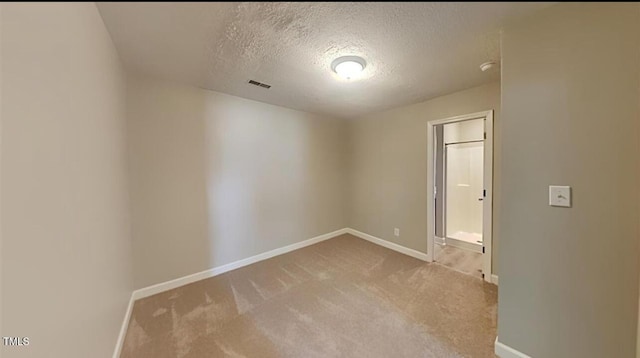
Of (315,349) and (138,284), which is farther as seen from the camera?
(138,284)

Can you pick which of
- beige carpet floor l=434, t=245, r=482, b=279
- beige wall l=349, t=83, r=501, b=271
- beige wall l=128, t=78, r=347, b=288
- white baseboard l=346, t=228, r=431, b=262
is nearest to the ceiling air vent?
beige wall l=128, t=78, r=347, b=288

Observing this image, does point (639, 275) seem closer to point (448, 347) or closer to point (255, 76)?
point (448, 347)

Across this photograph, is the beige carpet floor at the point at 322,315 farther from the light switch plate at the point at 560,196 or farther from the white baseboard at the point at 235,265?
the light switch plate at the point at 560,196

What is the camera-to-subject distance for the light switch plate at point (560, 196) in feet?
3.85

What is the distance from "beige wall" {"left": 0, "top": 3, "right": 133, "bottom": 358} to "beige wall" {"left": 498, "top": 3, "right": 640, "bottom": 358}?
1475 mm

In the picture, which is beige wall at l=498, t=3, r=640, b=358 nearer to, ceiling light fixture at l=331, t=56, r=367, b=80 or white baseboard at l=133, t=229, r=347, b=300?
ceiling light fixture at l=331, t=56, r=367, b=80

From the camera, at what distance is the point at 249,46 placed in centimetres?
158

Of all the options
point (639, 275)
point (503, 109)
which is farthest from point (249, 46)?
point (639, 275)

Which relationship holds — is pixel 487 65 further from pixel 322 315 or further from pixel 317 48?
pixel 322 315

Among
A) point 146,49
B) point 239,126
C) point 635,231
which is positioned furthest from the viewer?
point 239,126

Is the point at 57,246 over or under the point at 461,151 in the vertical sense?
under

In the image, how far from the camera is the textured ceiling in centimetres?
78

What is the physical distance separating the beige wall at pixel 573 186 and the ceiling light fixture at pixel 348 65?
0.96m

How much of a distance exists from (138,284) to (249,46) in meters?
2.45
